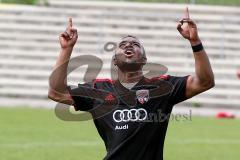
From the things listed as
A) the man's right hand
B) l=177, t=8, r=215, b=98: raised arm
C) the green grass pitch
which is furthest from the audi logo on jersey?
the green grass pitch

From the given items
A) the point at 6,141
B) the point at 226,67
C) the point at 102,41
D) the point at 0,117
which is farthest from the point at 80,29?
the point at 6,141

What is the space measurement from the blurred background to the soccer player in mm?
8349

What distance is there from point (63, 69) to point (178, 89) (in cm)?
87

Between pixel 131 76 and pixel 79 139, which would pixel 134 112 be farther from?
pixel 79 139

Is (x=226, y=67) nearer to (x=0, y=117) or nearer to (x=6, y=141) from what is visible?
(x=0, y=117)

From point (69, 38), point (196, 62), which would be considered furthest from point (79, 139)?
point (196, 62)

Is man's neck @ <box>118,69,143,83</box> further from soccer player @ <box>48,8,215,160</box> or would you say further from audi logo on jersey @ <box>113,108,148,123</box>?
audi logo on jersey @ <box>113,108,148,123</box>

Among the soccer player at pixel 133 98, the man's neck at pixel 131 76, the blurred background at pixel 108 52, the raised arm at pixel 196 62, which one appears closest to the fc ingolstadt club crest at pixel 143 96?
the soccer player at pixel 133 98

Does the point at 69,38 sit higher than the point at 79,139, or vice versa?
the point at 69,38

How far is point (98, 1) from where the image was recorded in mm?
24609

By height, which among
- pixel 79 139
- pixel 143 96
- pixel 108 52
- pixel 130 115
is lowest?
pixel 108 52

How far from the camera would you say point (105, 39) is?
22281 mm

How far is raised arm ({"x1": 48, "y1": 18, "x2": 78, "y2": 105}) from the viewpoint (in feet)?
18.3

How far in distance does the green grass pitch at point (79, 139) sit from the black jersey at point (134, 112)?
471cm
